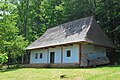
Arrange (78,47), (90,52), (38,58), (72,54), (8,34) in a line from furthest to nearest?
(8,34), (38,58), (90,52), (72,54), (78,47)

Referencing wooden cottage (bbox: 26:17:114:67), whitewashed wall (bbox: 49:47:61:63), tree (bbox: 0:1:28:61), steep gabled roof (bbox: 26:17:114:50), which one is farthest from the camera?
tree (bbox: 0:1:28:61)

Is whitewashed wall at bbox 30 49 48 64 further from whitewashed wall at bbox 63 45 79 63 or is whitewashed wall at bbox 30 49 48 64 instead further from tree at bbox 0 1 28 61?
whitewashed wall at bbox 63 45 79 63

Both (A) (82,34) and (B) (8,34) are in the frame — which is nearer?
(A) (82,34)

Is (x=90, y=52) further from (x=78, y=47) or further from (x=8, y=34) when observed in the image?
(x=8, y=34)

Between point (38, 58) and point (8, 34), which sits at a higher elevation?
point (8, 34)

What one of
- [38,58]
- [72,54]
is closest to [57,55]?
[72,54]

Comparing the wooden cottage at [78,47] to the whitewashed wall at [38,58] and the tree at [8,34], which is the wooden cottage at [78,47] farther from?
the tree at [8,34]

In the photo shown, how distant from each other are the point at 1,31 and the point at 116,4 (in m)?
17.2

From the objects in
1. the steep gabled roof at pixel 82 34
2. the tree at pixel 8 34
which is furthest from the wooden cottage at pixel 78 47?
the tree at pixel 8 34

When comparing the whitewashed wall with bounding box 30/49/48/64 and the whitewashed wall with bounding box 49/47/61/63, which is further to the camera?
the whitewashed wall with bounding box 30/49/48/64

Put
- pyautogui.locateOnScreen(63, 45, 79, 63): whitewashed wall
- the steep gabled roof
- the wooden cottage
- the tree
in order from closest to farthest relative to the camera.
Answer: the wooden cottage
the steep gabled roof
pyautogui.locateOnScreen(63, 45, 79, 63): whitewashed wall
the tree

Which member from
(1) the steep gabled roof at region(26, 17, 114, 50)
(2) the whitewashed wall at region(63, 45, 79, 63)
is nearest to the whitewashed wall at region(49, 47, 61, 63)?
(1) the steep gabled roof at region(26, 17, 114, 50)

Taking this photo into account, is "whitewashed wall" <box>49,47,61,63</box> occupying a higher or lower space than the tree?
lower

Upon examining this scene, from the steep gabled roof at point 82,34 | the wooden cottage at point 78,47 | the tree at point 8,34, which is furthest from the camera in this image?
the tree at point 8,34
